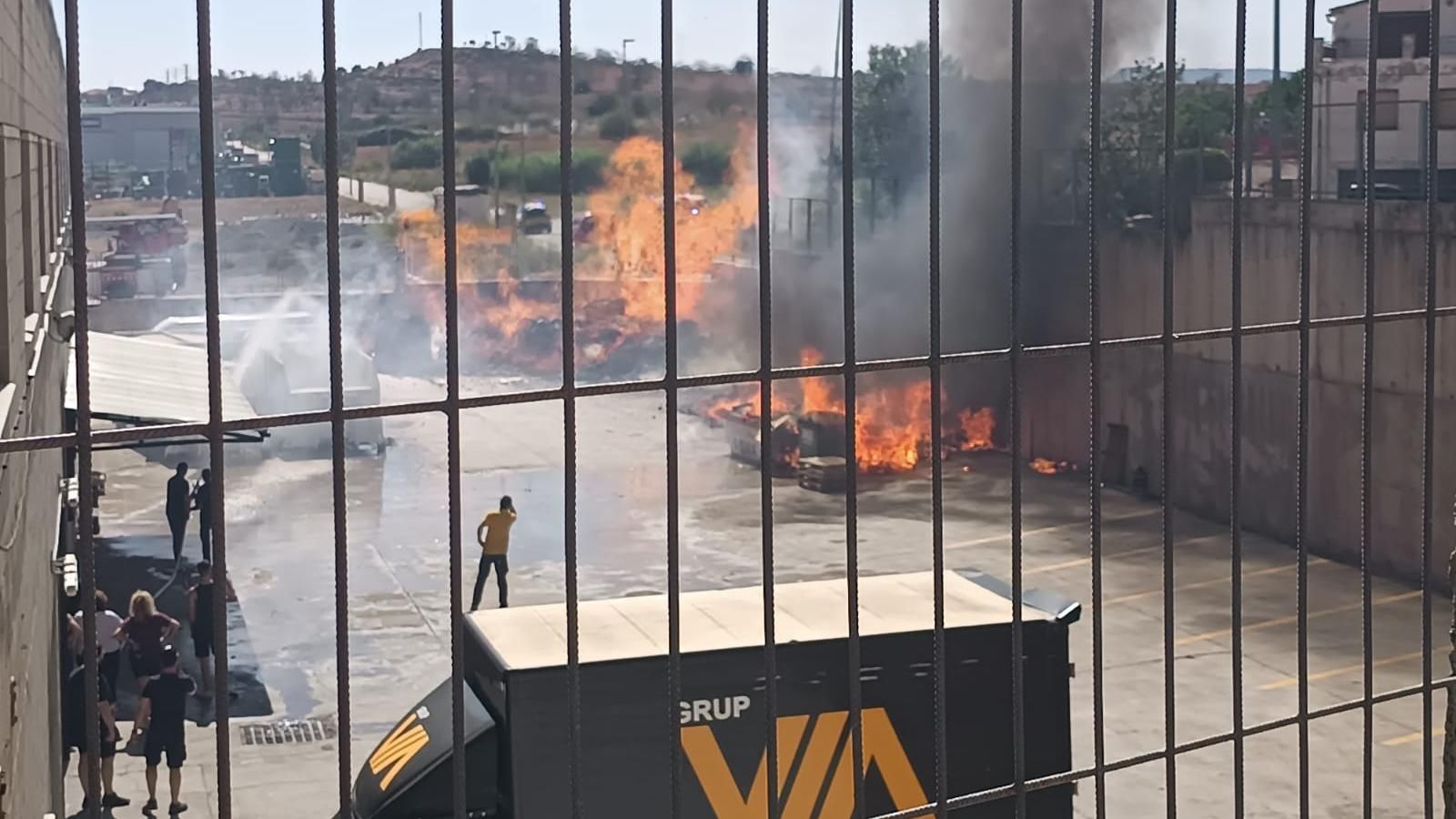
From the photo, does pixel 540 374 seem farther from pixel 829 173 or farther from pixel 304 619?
pixel 304 619

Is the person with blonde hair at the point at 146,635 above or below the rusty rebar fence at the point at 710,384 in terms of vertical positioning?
below

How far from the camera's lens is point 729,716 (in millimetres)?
9383

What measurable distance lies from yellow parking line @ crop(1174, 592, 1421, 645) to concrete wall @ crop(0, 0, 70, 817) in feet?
32.7

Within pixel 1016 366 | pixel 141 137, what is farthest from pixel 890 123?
pixel 1016 366

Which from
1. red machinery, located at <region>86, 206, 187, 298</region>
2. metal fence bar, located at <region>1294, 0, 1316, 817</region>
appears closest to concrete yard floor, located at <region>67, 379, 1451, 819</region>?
metal fence bar, located at <region>1294, 0, 1316, 817</region>

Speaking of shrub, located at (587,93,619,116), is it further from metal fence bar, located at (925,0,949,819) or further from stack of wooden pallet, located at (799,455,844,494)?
metal fence bar, located at (925,0,949,819)

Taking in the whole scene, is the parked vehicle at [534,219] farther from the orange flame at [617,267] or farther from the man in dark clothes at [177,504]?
the man in dark clothes at [177,504]

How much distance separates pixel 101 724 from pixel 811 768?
14.5 feet

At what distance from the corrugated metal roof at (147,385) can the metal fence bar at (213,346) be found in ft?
26.5

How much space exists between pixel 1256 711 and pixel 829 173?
2329 cm

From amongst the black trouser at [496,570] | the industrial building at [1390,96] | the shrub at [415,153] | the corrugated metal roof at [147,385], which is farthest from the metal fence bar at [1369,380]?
the shrub at [415,153]

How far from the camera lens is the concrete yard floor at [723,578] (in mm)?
12625

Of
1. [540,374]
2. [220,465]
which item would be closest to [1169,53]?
[220,465]

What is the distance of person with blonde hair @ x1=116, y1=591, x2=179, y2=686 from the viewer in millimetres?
10656
